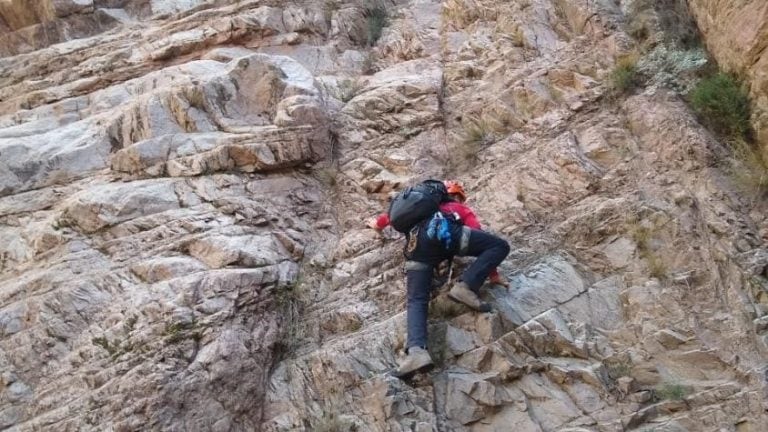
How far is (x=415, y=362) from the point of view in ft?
Result: 19.3

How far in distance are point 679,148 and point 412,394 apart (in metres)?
3.64

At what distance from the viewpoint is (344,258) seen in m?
7.43

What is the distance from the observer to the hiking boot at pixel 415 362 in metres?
5.88

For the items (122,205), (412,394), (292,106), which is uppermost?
(292,106)

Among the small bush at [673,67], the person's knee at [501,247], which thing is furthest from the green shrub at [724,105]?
the person's knee at [501,247]

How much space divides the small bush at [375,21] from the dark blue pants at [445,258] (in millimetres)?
5760

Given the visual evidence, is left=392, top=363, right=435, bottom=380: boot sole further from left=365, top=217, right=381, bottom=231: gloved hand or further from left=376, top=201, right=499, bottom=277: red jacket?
left=365, top=217, right=381, bottom=231: gloved hand

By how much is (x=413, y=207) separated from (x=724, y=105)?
3.29 metres

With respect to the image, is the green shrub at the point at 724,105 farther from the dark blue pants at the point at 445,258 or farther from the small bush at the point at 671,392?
the small bush at the point at 671,392

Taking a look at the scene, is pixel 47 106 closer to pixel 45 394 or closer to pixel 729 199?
pixel 45 394

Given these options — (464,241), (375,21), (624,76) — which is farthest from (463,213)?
(375,21)

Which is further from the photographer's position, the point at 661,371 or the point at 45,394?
the point at 45,394

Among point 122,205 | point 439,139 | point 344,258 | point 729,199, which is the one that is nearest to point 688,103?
point 729,199

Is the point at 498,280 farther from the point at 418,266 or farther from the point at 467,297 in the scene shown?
the point at 418,266
